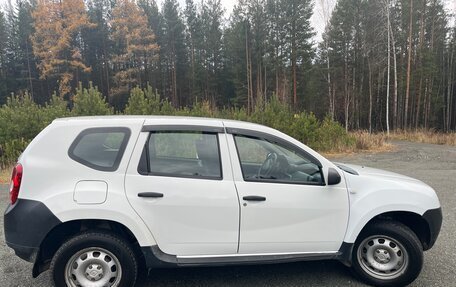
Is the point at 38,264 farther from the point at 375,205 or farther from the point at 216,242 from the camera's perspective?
the point at 375,205

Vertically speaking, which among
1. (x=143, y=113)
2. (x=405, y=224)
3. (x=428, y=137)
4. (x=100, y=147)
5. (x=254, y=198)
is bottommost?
(x=428, y=137)

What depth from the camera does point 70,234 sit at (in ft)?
9.64

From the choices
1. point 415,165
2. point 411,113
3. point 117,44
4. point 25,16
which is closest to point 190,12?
point 117,44

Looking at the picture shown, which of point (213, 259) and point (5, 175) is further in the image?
point (5, 175)

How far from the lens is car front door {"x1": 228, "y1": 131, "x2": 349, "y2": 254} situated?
293 centimetres

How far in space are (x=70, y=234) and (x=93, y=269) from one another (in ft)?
1.39

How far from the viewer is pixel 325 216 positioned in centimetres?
302

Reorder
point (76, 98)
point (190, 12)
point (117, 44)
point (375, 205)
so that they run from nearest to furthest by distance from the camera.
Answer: point (375, 205), point (76, 98), point (117, 44), point (190, 12)

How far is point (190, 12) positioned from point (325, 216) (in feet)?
138

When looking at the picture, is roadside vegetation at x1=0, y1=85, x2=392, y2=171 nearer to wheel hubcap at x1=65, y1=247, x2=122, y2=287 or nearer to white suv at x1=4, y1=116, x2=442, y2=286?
white suv at x1=4, y1=116, x2=442, y2=286

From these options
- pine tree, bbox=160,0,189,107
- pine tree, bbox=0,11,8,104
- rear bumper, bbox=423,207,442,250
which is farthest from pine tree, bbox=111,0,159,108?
rear bumper, bbox=423,207,442,250

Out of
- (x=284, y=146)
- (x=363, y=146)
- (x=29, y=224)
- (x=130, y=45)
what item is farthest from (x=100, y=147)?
(x=130, y=45)

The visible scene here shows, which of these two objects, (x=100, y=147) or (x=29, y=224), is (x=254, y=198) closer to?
(x=100, y=147)

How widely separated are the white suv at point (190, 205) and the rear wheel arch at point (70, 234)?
12 millimetres
